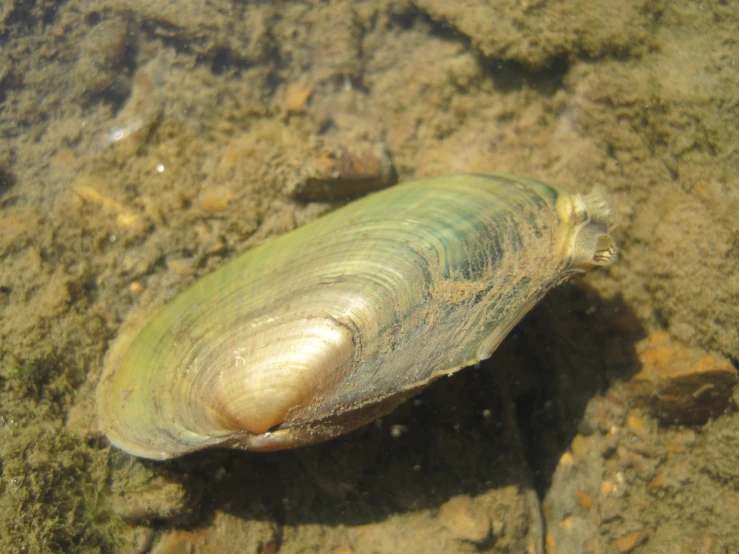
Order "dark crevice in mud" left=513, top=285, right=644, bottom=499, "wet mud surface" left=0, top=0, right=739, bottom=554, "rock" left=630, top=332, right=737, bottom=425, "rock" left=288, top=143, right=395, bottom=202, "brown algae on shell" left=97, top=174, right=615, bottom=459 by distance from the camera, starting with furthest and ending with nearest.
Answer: "rock" left=288, top=143, right=395, bottom=202 < "dark crevice in mud" left=513, top=285, right=644, bottom=499 < "rock" left=630, top=332, right=737, bottom=425 < "wet mud surface" left=0, top=0, right=739, bottom=554 < "brown algae on shell" left=97, top=174, right=615, bottom=459

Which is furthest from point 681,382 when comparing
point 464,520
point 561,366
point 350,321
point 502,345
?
point 350,321

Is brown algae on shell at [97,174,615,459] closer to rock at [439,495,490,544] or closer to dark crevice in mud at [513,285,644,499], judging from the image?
dark crevice in mud at [513,285,644,499]

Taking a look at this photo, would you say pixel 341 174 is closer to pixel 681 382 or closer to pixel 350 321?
pixel 350 321

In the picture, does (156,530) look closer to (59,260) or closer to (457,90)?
(59,260)

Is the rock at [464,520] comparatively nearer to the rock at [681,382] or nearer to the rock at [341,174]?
the rock at [681,382]

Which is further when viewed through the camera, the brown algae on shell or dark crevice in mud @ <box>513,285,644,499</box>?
dark crevice in mud @ <box>513,285,644,499</box>

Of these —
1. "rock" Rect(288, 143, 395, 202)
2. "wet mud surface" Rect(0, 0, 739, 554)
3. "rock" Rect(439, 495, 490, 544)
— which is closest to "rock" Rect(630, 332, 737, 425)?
"wet mud surface" Rect(0, 0, 739, 554)

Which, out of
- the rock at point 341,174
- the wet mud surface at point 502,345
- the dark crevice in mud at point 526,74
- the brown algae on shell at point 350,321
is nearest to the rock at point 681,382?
the wet mud surface at point 502,345
